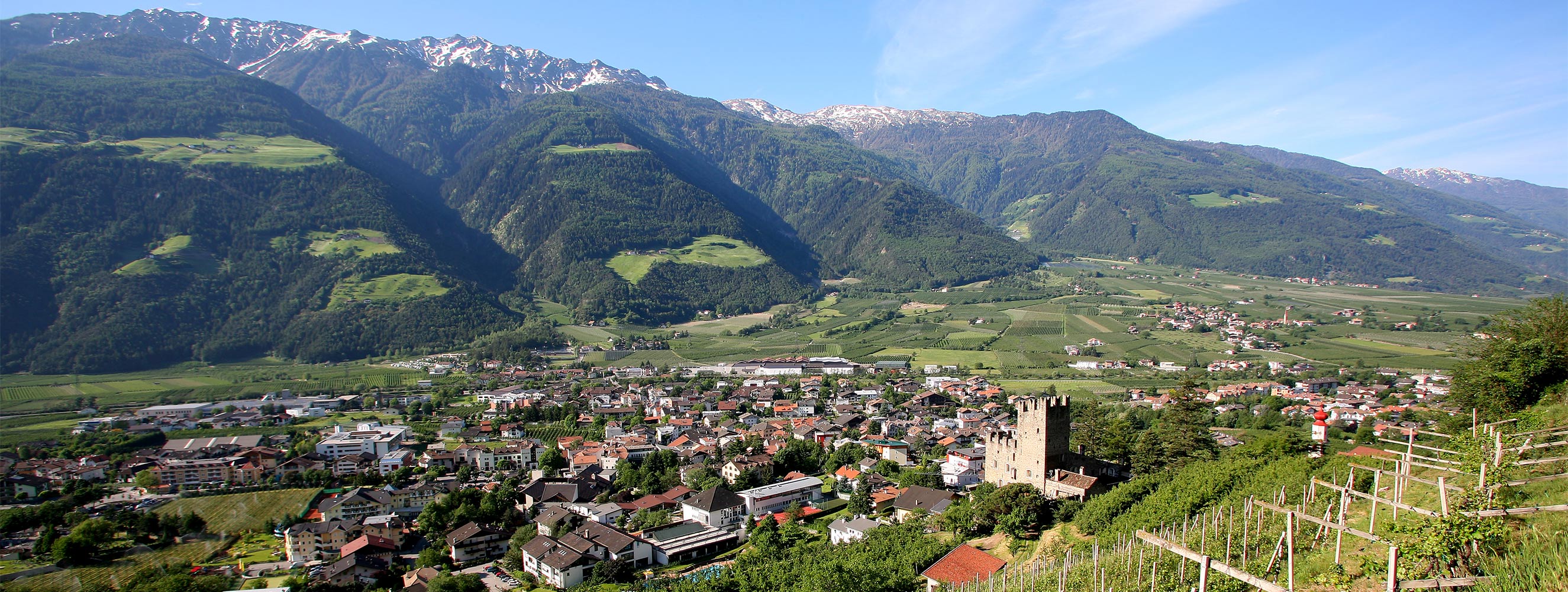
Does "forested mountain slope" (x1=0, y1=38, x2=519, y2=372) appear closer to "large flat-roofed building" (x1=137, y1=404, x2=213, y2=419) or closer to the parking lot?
"large flat-roofed building" (x1=137, y1=404, x2=213, y2=419)

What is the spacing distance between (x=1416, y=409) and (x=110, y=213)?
154 metres

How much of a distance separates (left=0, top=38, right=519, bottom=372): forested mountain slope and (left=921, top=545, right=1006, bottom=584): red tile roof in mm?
91976

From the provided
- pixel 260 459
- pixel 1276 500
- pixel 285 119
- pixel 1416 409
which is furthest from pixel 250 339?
pixel 1416 409

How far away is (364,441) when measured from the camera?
182ft

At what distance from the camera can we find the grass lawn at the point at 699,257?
5379 inches

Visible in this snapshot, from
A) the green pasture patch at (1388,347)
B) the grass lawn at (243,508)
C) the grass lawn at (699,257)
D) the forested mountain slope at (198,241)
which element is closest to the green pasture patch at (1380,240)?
the green pasture patch at (1388,347)

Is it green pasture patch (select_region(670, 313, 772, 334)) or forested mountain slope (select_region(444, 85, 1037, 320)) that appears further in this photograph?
forested mountain slope (select_region(444, 85, 1037, 320))

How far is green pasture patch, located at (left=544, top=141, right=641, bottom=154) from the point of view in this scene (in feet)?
573

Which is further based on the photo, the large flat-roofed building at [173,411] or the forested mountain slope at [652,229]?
the forested mountain slope at [652,229]

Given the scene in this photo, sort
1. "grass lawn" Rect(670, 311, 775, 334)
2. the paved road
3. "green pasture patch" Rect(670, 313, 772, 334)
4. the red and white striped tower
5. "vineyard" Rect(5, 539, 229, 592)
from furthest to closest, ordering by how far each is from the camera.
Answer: "grass lawn" Rect(670, 311, 775, 334) < "green pasture patch" Rect(670, 313, 772, 334) < the paved road < "vineyard" Rect(5, 539, 229, 592) < the red and white striped tower

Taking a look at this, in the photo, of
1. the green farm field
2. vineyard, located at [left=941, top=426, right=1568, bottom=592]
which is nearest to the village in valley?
the green farm field

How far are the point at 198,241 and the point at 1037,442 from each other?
128111 millimetres

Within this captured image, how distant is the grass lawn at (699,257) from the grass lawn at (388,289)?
3257 centimetres

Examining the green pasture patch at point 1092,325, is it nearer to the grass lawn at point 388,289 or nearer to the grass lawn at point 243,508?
the grass lawn at point 243,508
